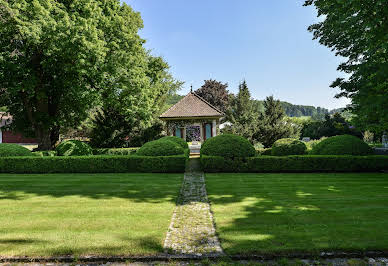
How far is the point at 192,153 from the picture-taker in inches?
865

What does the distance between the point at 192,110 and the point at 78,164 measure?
1204 cm

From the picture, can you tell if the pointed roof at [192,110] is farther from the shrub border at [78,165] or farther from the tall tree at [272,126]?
the shrub border at [78,165]

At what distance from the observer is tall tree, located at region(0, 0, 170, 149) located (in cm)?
1423

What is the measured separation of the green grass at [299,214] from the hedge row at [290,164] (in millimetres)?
2056

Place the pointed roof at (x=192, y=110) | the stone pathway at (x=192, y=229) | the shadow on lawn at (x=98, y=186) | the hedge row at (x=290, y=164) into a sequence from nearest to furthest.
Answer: the stone pathway at (x=192, y=229), the shadow on lawn at (x=98, y=186), the hedge row at (x=290, y=164), the pointed roof at (x=192, y=110)

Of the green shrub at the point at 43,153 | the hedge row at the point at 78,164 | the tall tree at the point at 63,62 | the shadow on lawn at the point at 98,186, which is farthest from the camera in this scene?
the green shrub at the point at 43,153

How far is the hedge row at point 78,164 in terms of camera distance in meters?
12.9

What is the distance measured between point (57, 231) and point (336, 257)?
5.73 metres

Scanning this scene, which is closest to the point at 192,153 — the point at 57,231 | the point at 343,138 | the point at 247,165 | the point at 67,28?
the point at 247,165

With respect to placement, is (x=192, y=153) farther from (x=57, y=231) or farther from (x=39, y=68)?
(x=57, y=231)

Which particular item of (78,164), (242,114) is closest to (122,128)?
(78,164)

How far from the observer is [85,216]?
244 inches

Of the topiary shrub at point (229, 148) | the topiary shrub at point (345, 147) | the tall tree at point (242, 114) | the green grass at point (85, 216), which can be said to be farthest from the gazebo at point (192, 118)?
the green grass at point (85, 216)

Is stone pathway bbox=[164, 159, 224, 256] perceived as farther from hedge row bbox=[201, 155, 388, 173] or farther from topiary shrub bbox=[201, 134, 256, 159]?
topiary shrub bbox=[201, 134, 256, 159]
